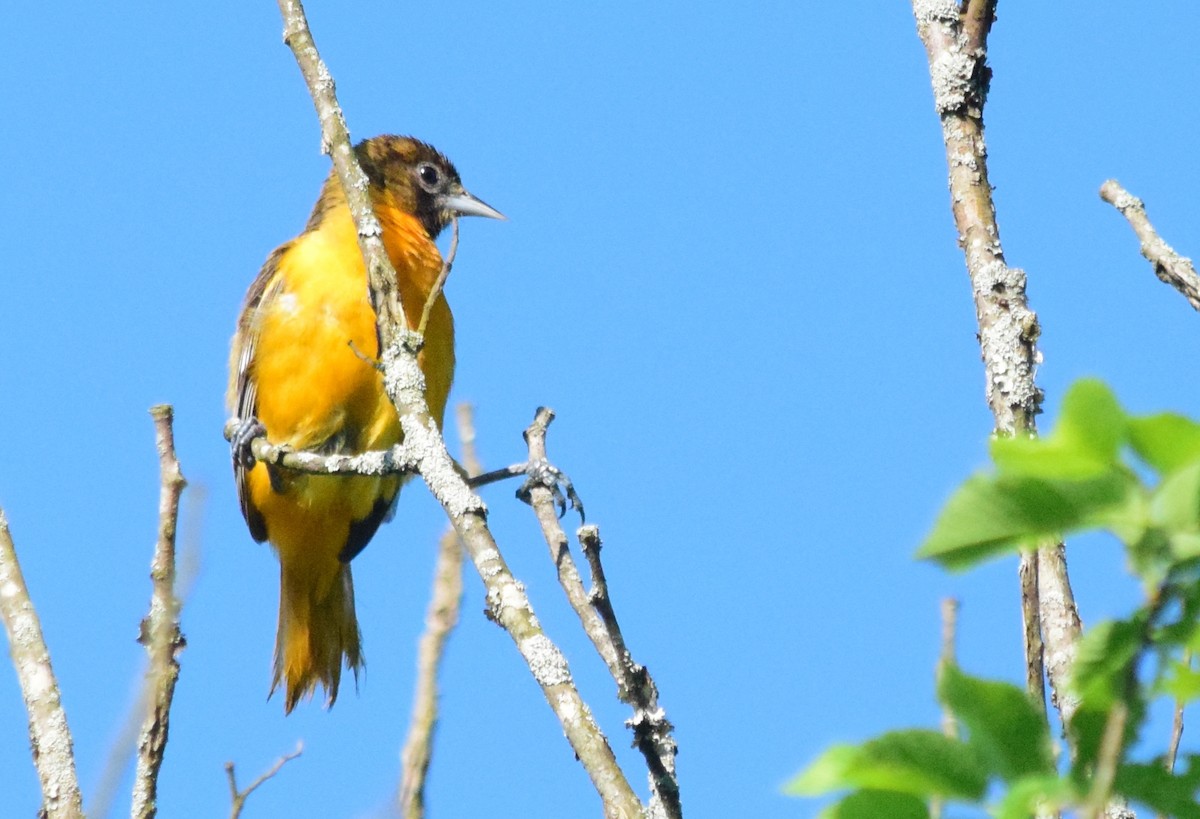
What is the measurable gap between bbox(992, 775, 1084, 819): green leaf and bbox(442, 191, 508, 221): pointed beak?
21.6 ft

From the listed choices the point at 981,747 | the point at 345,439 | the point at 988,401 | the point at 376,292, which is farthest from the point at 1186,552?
the point at 345,439

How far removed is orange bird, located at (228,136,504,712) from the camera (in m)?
5.83

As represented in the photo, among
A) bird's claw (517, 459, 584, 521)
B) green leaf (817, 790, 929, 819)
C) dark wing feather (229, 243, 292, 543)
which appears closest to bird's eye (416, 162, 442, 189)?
dark wing feather (229, 243, 292, 543)

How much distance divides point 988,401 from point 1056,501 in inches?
80.3

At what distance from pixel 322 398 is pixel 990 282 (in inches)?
138

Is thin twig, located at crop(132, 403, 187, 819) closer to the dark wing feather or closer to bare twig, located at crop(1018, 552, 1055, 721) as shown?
bare twig, located at crop(1018, 552, 1055, 721)

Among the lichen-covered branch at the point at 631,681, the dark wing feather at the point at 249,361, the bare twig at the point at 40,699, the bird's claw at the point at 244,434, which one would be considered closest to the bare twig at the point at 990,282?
the lichen-covered branch at the point at 631,681

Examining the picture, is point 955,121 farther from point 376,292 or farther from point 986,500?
point 986,500

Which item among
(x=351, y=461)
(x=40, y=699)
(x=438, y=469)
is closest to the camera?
(x=438, y=469)

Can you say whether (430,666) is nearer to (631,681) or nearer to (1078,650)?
(631,681)

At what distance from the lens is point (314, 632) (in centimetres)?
659

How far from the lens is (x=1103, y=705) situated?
2.88ft

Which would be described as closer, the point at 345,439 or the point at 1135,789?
the point at 1135,789

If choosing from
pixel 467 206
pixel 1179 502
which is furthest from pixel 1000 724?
pixel 467 206
